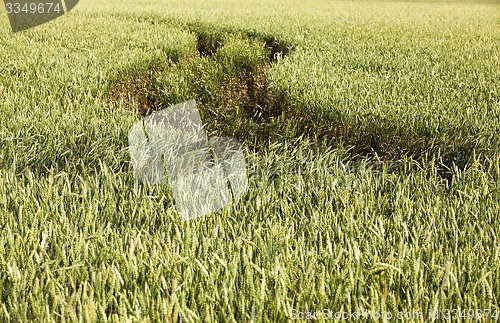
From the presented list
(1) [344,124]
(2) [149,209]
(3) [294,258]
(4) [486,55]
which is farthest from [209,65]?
(3) [294,258]

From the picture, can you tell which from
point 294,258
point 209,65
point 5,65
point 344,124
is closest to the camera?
point 294,258

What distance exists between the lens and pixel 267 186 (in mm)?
2213

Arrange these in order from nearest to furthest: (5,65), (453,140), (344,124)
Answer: (453,140), (344,124), (5,65)

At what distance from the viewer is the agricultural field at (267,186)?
119 centimetres

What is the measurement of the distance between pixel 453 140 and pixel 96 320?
264 cm

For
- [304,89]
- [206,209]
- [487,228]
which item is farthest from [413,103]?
[206,209]

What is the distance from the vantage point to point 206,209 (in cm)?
175

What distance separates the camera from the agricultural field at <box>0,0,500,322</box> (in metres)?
1.19

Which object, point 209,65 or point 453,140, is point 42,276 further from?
point 209,65

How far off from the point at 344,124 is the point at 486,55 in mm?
3413

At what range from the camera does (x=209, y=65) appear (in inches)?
232

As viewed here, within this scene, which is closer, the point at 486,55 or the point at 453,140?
the point at 453,140

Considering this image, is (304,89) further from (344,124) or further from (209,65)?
(209,65)

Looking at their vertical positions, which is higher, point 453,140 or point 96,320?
point 96,320
